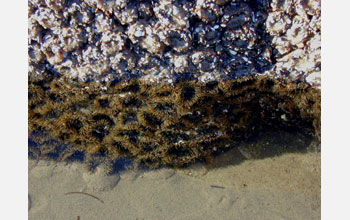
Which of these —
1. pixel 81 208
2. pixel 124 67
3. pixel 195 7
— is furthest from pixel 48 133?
pixel 195 7

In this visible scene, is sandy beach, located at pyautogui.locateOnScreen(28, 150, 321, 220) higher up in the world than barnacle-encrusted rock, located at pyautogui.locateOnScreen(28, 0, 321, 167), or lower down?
lower down

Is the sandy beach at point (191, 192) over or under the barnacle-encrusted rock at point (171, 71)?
under

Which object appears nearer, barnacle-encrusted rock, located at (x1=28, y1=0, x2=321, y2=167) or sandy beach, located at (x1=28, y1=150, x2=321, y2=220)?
barnacle-encrusted rock, located at (x1=28, y1=0, x2=321, y2=167)

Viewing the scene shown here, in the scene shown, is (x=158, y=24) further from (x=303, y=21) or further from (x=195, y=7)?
(x=303, y=21)

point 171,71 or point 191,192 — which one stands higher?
point 171,71
